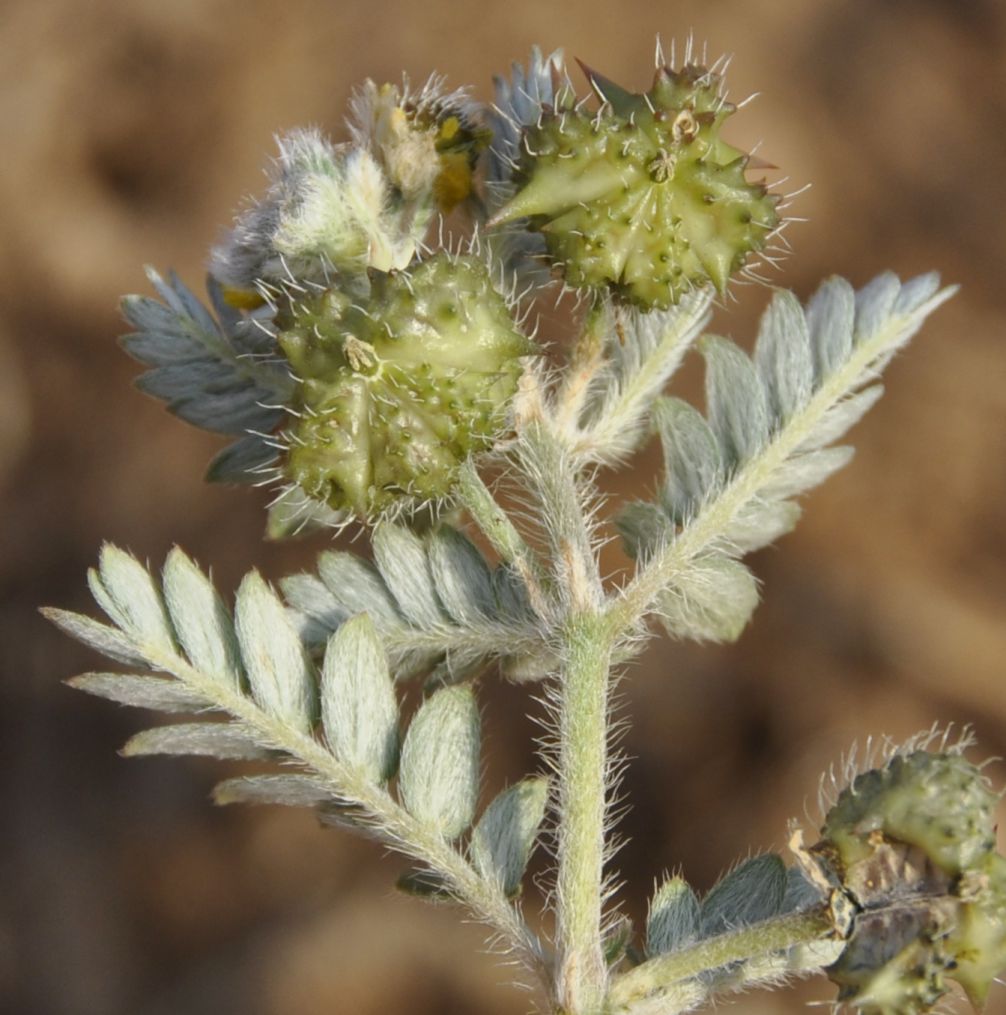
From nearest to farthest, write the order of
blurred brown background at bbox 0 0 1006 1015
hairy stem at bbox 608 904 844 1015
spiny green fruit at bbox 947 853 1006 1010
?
1. spiny green fruit at bbox 947 853 1006 1010
2. hairy stem at bbox 608 904 844 1015
3. blurred brown background at bbox 0 0 1006 1015

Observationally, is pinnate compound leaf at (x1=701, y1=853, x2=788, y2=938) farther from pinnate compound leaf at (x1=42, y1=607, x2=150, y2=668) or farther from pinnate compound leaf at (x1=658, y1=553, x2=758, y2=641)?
pinnate compound leaf at (x1=42, y1=607, x2=150, y2=668)

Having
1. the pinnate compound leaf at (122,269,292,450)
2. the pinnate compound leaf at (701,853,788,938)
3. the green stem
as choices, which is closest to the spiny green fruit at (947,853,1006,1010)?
the pinnate compound leaf at (701,853,788,938)

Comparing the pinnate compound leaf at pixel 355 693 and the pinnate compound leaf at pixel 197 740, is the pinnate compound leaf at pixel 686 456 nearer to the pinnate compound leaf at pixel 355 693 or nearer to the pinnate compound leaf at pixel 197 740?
the pinnate compound leaf at pixel 355 693

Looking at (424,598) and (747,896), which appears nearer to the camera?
(747,896)

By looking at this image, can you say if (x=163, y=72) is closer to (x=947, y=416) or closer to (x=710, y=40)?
(x=710, y=40)

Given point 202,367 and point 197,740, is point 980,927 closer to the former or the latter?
point 197,740

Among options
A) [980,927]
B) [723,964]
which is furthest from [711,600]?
[980,927]

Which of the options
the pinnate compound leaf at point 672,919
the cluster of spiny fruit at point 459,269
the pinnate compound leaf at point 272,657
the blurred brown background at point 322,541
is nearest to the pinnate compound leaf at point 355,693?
the pinnate compound leaf at point 272,657
